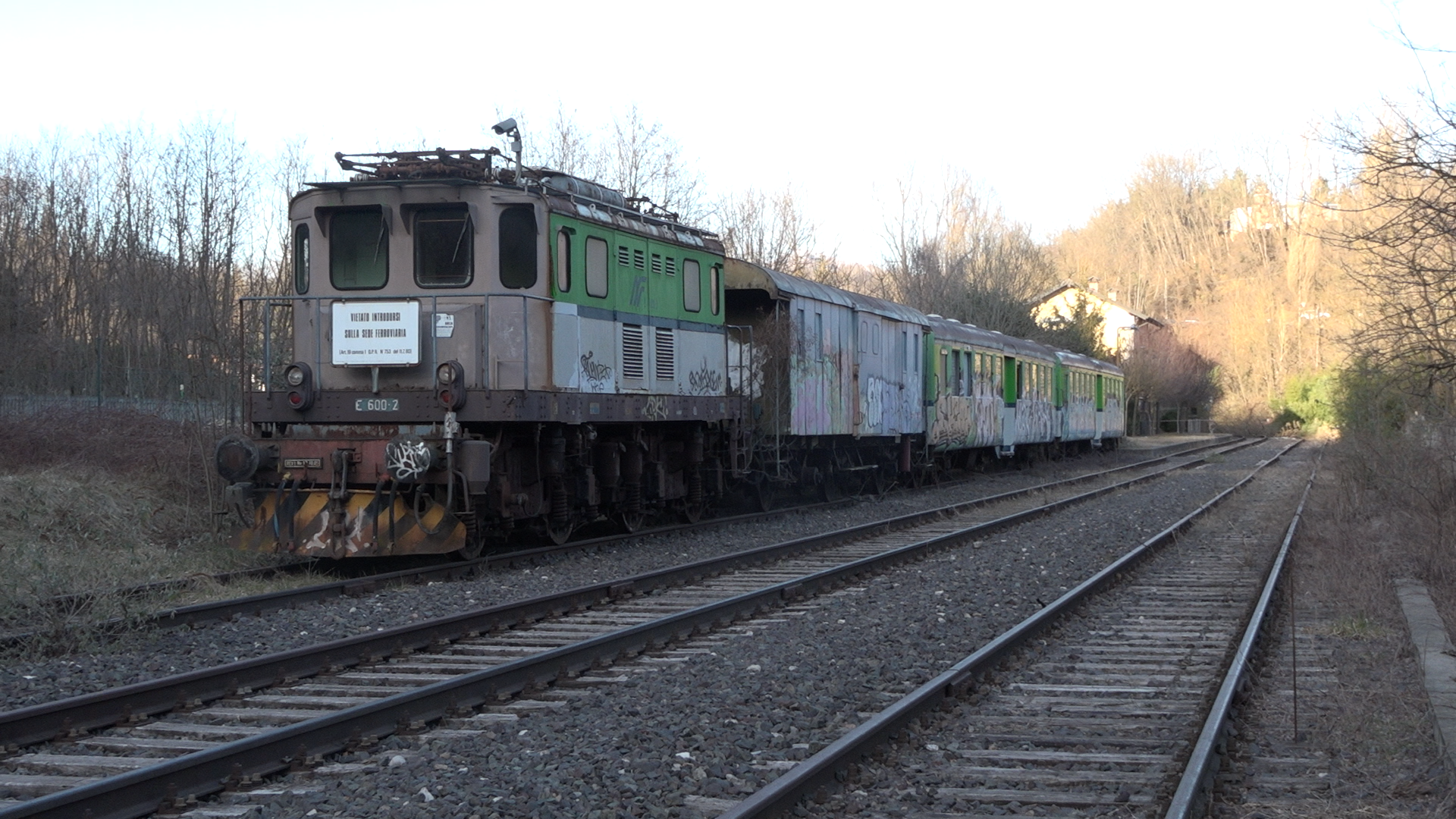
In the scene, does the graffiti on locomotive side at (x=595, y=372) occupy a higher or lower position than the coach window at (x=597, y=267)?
lower

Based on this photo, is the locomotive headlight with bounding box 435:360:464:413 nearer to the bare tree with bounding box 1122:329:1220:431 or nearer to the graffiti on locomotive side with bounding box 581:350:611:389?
the graffiti on locomotive side with bounding box 581:350:611:389

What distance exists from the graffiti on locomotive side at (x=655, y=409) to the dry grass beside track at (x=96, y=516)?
14.3ft

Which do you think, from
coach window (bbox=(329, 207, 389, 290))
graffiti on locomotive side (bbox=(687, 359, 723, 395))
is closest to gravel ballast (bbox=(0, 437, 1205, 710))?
graffiti on locomotive side (bbox=(687, 359, 723, 395))

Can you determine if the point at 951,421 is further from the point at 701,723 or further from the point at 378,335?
the point at 701,723

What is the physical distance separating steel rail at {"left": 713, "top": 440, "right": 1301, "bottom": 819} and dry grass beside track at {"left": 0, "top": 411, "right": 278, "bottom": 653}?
5.22 m

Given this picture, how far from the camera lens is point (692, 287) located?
15.5 metres

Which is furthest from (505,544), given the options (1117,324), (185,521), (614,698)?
(1117,324)

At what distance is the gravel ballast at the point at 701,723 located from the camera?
16.8ft

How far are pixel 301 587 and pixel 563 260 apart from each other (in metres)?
4.02

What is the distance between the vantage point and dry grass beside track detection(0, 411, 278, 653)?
862cm

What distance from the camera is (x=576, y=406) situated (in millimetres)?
12570

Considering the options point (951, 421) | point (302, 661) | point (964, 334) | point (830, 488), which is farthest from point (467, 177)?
point (964, 334)

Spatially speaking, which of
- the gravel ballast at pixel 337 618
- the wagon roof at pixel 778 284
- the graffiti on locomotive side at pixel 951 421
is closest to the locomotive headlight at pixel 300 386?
the gravel ballast at pixel 337 618

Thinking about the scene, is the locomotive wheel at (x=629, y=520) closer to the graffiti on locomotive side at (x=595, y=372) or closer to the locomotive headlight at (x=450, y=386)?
the graffiti on locomotive side at (x=595, y=372)
